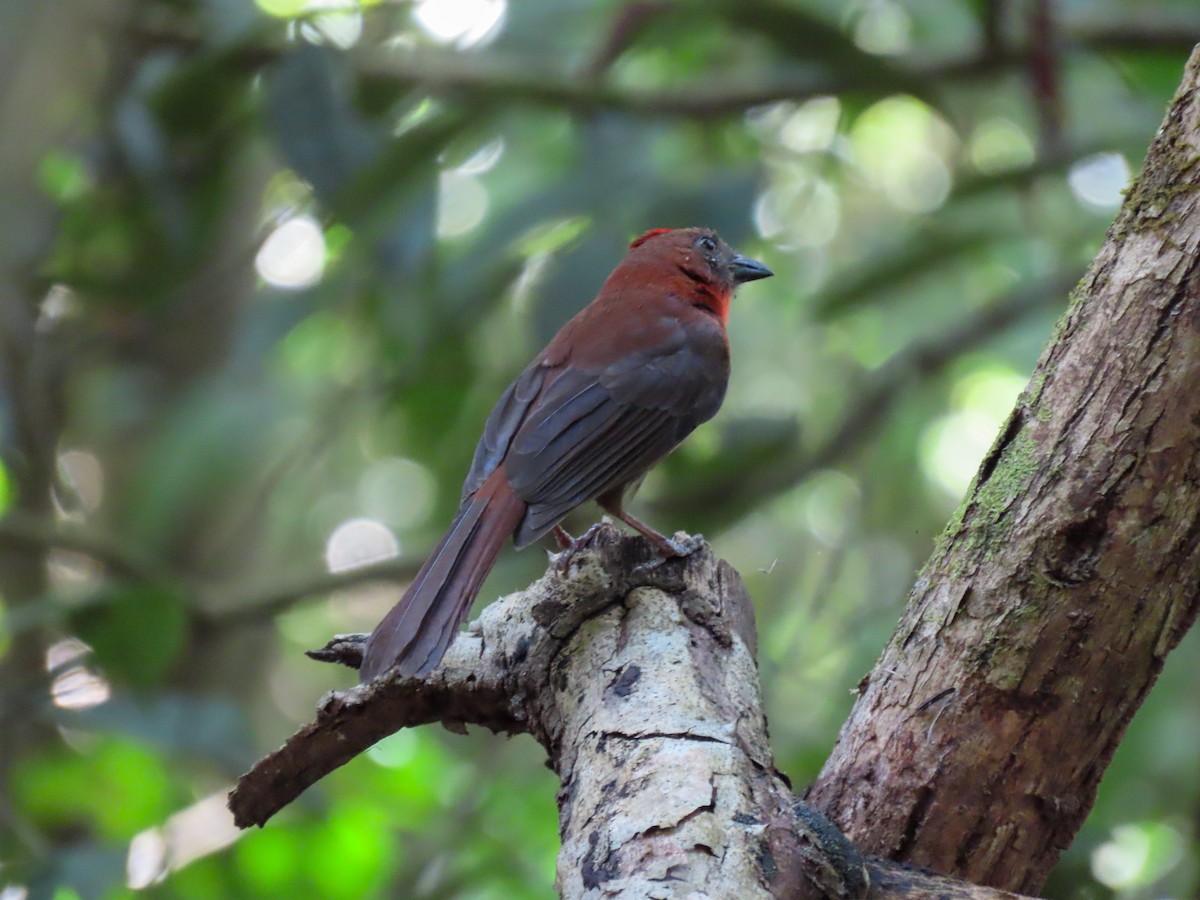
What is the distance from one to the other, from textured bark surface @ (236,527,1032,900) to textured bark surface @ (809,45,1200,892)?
0.21m

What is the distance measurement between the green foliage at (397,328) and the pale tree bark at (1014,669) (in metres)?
1.47

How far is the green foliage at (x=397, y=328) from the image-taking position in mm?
4305

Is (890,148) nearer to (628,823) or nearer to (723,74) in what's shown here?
(723,74)

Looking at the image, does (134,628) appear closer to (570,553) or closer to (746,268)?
(570,553)

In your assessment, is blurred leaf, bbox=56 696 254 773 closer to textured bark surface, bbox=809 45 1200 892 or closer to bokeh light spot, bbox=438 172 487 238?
textured bark surface, bbox=809 45 1200 892

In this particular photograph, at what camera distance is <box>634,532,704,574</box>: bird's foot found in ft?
8.63

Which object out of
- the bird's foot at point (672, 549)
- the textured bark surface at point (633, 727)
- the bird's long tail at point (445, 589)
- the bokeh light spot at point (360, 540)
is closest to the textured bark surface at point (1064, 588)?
the textured bark surface at point (633, 727)

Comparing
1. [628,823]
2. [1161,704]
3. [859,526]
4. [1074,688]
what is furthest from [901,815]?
[859,526]

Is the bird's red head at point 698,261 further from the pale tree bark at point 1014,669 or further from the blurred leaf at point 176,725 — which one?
the pale tree bark at point 1014,669

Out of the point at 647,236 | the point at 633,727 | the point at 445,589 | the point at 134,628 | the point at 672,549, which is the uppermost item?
the point at 647,236

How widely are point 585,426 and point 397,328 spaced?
6.26 feet

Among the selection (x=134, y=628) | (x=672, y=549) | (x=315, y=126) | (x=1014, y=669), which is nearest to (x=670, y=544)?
(x=672, y=549)

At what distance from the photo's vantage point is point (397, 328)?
520cm

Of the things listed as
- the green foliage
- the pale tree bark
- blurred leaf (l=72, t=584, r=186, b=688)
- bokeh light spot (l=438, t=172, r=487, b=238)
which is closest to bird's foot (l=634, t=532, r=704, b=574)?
the pale tree bark
